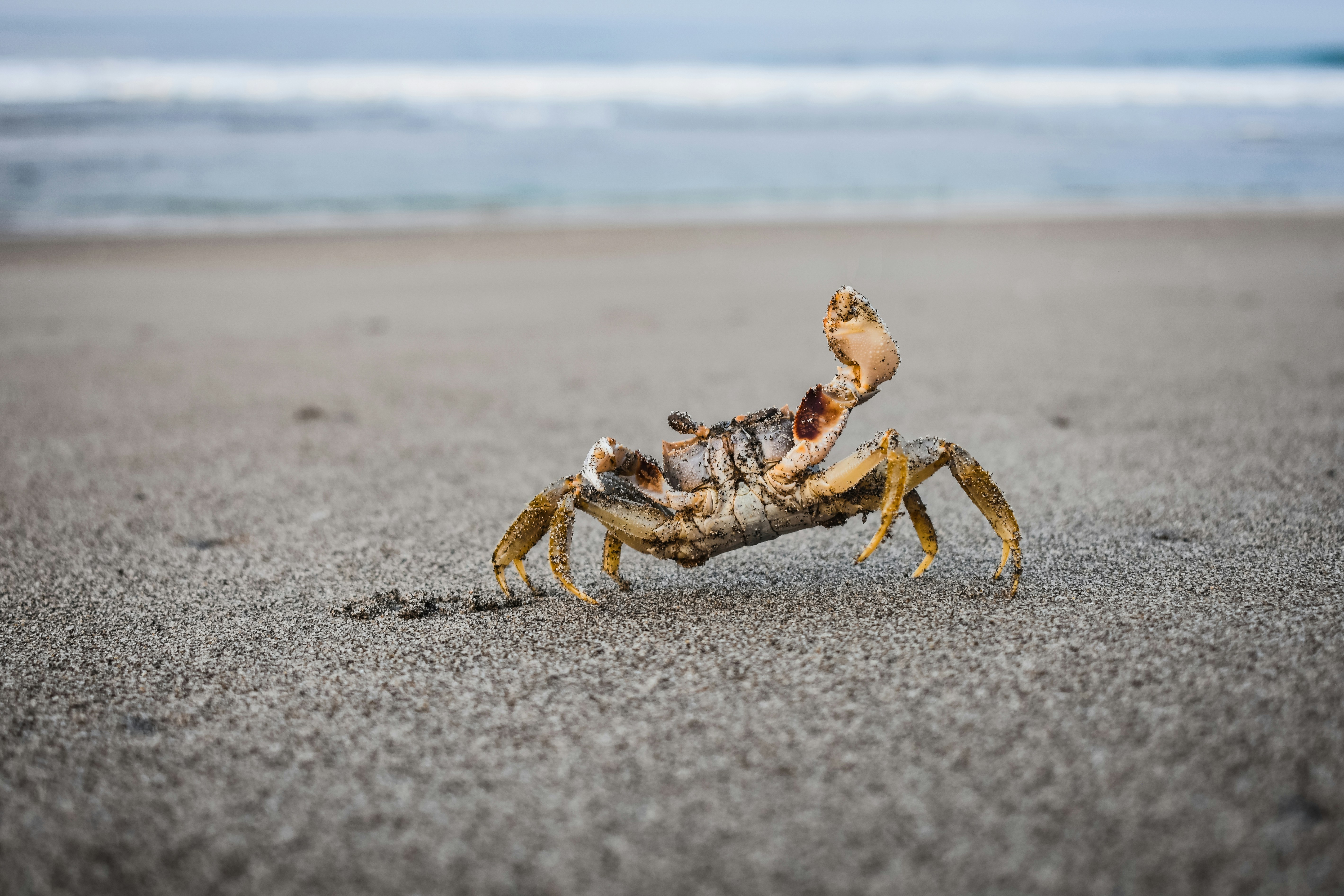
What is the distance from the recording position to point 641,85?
98.8 ft

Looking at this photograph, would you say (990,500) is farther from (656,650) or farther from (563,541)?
(563,541)

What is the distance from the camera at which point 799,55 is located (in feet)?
139

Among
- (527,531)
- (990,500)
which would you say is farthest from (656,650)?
(990,500)

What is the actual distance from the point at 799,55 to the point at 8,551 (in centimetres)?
4362

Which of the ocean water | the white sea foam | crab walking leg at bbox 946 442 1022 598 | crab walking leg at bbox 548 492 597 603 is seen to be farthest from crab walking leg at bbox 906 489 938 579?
the white sea foam

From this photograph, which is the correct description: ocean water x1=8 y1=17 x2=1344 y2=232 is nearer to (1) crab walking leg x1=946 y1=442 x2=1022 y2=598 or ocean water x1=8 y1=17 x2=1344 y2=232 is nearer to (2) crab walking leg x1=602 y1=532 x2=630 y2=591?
(2) crab walking leg x1=602 y1=532 x2=630 y2=591

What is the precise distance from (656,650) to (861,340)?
0.87 m

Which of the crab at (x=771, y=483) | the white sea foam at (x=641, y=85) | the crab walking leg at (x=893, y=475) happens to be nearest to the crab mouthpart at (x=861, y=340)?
the crab at (x=771, y=483)

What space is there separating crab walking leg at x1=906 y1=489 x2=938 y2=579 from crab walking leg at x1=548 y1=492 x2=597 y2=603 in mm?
797

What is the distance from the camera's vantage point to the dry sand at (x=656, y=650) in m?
1.52

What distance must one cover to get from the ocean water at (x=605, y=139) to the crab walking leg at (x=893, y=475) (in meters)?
10.5

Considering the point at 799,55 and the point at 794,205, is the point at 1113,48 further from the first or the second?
the point at 794,205

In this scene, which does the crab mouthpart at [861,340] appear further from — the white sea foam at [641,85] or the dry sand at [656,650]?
the white sea foam at [641,85]

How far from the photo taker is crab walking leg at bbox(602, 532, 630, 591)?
243cm
